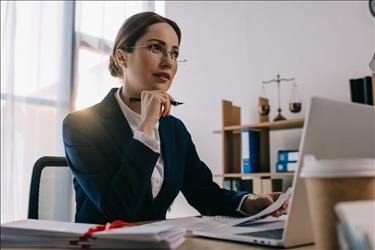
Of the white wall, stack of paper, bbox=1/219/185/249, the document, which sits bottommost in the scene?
the document

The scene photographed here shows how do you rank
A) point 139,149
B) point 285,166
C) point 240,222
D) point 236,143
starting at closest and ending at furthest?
point 240,222, point 139,149, point 285,166, point 236,143

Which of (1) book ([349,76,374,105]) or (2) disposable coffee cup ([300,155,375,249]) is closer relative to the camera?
(2) disposable coffee cup ([300,155,375,249])

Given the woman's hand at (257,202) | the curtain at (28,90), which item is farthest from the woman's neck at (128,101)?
the curtain at (28,90)

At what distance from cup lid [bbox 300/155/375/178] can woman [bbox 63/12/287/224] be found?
0.58 meters

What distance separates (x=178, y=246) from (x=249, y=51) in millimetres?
3037

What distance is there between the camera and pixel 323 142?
658 millimetres

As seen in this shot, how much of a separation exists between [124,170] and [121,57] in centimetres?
58

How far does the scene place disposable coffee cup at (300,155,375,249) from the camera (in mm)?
541

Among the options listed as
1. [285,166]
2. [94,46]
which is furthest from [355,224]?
[94,46]

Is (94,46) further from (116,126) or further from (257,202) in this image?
(257,202)

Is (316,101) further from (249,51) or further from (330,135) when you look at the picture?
(249,51)

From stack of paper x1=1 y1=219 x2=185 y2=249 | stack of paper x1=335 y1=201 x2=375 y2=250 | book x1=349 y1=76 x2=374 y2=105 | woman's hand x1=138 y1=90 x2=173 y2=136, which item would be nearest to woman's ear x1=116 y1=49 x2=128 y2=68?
woman's hand x1=138 y1=90 x2=173 y2=136

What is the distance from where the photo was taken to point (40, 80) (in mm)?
3203

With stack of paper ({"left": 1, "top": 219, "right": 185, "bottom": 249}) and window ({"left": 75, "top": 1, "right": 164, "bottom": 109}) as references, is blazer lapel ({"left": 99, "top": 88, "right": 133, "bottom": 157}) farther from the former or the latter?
window ({"left": 75, "top": 1, "right": 164, "bottom": 109})
